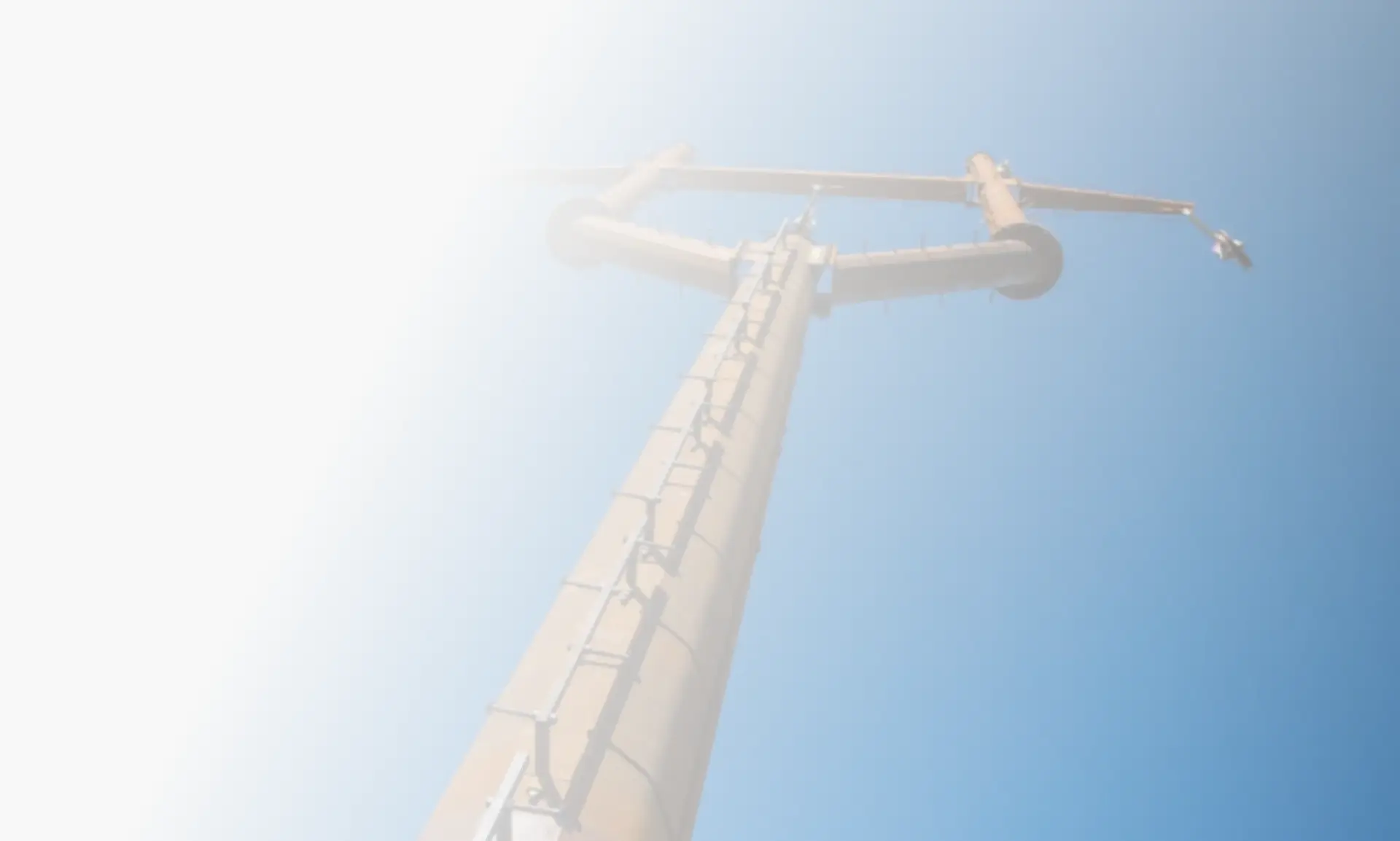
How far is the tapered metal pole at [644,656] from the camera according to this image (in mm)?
5824

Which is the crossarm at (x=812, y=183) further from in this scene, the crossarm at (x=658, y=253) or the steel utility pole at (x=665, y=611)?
the steel utility pole at (x=665, y=611)

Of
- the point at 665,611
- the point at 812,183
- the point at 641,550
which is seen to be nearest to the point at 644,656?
the point at 665,611

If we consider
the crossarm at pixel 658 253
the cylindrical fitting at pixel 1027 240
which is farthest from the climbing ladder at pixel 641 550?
the cylindrical fitting at pixel 1027 240

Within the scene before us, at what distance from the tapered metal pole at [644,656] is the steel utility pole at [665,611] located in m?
0.01

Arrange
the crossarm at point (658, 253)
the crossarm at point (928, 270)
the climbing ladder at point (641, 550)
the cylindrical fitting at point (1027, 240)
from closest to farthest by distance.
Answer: the climbing ladder at point (641, 550) → the crossarm at point (928, 270) → the crossarm at point (658, 253) → the cylindrical fitting at point (1027, 240)

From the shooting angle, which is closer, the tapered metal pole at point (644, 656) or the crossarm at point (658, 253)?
the tapered metal pole at point (644, 656)

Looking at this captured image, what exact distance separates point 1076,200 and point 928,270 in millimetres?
16087

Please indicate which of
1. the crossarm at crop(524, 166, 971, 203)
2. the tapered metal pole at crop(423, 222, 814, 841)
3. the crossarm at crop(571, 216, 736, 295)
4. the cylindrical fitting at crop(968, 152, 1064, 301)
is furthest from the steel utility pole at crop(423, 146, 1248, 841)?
the crossarm at crop(524, 166, 971, 203)

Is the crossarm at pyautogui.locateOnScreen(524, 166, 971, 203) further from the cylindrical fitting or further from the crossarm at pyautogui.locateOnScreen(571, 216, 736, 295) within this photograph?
the crossarm at pyautogui.locateOnScreen(571, 216, 736, 295)

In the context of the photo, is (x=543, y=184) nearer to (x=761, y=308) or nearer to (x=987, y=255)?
(x=987, y=255)

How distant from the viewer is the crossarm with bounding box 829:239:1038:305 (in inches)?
672

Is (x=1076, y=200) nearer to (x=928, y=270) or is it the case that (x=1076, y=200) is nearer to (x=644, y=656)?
(x=928, y=270)

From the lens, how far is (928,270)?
17.8 meters

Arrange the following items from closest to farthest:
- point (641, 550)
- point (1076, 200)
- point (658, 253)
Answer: point (641, 550) → point (658, 253) → point (1076, 200)
